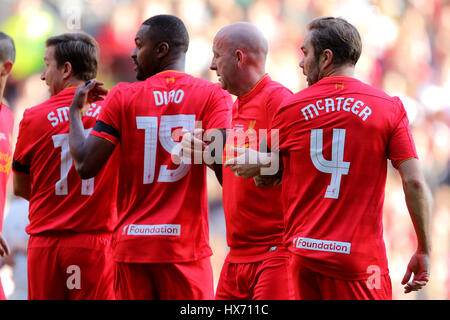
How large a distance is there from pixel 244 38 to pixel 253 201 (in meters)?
0.90

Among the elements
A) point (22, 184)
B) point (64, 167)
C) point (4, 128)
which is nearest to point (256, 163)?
point (64, 167)

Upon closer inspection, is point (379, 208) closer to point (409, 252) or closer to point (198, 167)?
point (198, 167)

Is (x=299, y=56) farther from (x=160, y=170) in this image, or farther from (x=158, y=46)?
(x=160, y=170)

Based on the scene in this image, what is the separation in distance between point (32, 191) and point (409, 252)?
548 centimetres

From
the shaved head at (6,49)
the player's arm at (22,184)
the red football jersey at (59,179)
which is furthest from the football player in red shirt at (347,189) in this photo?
the shaved head at (6,49)

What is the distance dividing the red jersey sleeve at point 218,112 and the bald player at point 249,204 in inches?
3.2

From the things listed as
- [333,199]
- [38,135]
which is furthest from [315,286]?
[38,135]

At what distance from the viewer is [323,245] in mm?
2961

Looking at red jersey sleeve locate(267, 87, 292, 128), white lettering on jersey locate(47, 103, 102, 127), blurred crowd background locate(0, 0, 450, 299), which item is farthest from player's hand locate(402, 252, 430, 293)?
blurred crowd background locate(0, 0, 450, 299)

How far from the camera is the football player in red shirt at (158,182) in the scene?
3467 millimetres

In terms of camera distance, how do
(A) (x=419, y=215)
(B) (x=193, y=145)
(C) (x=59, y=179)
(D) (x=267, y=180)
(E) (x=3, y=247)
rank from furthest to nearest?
(C) (x=59, y=179) → (E) (x=3, y=247) → (B) (x=193, y=145) → (D) (x=267, y=180) → (A) (x=419, y=215)

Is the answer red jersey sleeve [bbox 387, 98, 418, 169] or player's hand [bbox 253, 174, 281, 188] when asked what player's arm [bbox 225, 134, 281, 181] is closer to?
player's hand [bbox 253, 174, 281, 188]

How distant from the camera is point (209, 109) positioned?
353 cm

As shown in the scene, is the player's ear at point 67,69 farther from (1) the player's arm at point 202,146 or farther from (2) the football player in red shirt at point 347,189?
(2) the football player in red shirt at point 347,189
